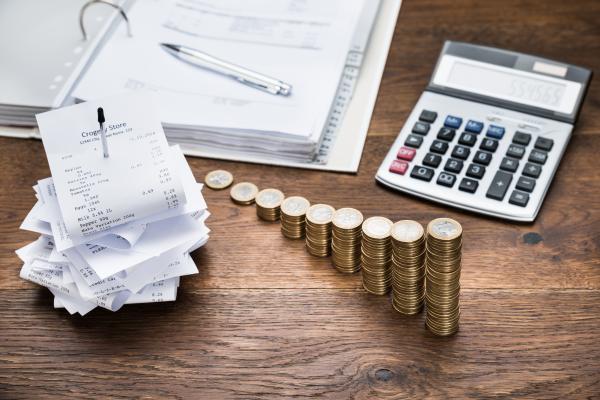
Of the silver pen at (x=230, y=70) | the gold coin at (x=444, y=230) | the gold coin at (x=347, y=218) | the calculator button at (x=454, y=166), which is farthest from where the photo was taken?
→ the silver pen at (x=230, y=70)

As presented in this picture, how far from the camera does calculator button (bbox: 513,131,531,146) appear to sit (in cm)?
98

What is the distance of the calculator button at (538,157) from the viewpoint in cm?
96

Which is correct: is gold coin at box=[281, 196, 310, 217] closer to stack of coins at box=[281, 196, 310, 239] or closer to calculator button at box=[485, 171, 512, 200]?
stack of coins at box=[281, 196, 310, 239]

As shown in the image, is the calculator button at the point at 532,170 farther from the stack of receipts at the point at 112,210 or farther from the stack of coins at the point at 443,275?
the stack of receipts at the point at 112,210

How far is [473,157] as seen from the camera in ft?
3.17

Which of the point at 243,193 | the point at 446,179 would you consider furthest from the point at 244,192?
the point at 446,179

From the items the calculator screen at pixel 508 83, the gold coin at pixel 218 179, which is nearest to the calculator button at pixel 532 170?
the calculator screen at pixel 508 83

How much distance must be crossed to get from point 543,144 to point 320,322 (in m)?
0.34

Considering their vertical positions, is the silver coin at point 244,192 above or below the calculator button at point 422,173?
below

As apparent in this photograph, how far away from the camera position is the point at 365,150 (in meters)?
1.03

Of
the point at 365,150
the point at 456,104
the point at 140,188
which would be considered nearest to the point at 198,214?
the point at 140,188

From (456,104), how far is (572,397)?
0.40m

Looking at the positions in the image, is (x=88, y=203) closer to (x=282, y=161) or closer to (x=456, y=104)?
(x=282, y=161)

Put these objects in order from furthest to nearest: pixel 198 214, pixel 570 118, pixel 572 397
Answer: pixel 570 118, pixel 198 214, pixel 572 397
